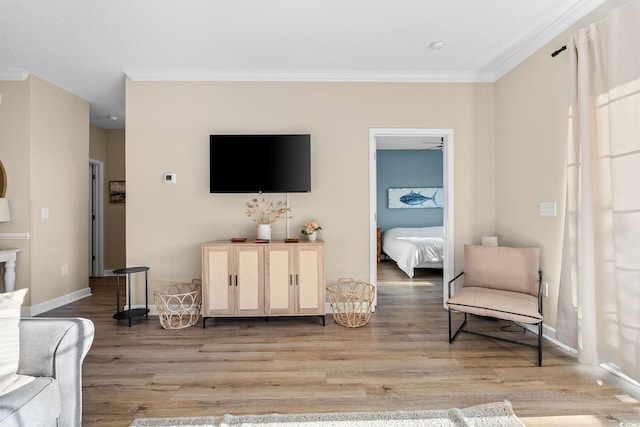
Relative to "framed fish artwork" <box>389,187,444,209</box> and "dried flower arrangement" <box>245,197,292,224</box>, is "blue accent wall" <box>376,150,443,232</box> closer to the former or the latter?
"framed fish artwork" <box>389,187,444,209</box>

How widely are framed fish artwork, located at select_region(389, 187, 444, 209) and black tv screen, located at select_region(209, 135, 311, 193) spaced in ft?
14.9

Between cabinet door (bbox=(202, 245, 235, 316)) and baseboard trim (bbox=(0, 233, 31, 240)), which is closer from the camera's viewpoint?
cabinet door (bbox=(202, 245, 235, 316))

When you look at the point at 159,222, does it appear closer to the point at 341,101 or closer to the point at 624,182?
the point at 341,101

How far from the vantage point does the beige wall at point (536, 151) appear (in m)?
2.83

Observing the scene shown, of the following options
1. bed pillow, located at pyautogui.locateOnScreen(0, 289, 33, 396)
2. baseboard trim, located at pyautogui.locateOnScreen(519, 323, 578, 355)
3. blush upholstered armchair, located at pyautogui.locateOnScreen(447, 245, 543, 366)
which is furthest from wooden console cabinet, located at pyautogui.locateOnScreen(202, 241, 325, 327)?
baseboard trim, located at pyautogui.locateOnScreen(519, 323, 578, 355)

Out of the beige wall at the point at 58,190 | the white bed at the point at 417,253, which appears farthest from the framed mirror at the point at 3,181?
the white bed at the point at 417,253

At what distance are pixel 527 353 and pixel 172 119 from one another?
4.14 m

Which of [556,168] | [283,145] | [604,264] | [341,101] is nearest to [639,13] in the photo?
[556,168]

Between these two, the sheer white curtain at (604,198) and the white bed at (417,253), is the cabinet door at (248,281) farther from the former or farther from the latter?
the white bed at (417,253)

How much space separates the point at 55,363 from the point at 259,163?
2.49m

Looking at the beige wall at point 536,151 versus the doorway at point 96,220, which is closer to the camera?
the beige wall at point 536,151

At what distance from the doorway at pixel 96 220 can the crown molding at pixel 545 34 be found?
6290 mm

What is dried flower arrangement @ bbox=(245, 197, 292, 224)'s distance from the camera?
3.75 m

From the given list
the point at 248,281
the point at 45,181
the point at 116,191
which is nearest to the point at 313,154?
the point at 248,281
